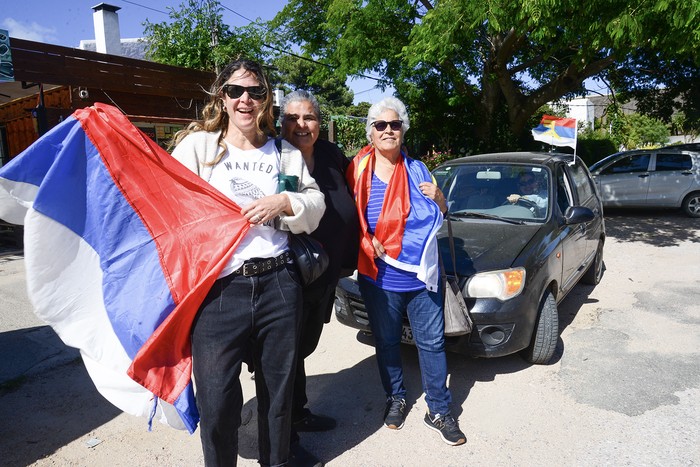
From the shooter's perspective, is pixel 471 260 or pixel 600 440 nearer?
pixel 600 440

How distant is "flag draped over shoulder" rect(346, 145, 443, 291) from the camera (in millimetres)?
2969

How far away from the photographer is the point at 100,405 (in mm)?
3691

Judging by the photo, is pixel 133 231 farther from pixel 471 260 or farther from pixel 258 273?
pixel 471 260

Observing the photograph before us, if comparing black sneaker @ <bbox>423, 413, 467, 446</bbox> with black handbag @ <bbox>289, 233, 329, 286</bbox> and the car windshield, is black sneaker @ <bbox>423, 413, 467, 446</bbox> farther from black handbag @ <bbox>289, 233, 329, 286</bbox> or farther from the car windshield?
the car windshield

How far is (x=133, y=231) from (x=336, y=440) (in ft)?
5.94

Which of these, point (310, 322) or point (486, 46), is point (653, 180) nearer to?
point (486, 46)

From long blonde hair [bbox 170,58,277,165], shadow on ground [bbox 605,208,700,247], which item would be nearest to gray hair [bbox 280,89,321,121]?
long blonde hair [bbox 170,58,277,165]

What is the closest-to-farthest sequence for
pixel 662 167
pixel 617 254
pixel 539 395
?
1. pixel 539 395
2. pixel 617 254
3. pixel 662 167

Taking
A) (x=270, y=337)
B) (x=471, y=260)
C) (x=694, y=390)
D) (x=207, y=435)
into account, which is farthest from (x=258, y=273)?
(x=694, y=390)

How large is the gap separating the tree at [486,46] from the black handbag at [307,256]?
19.8 feet

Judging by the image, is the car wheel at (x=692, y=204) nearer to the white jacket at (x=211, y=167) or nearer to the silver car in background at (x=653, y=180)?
the silver car in background at (x=653, y=180)

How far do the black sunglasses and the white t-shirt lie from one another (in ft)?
0.75

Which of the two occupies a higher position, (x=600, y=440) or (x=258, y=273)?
(x=258, y=273)

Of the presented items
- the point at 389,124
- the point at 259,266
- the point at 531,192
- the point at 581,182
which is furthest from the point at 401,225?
the point at 581,182
